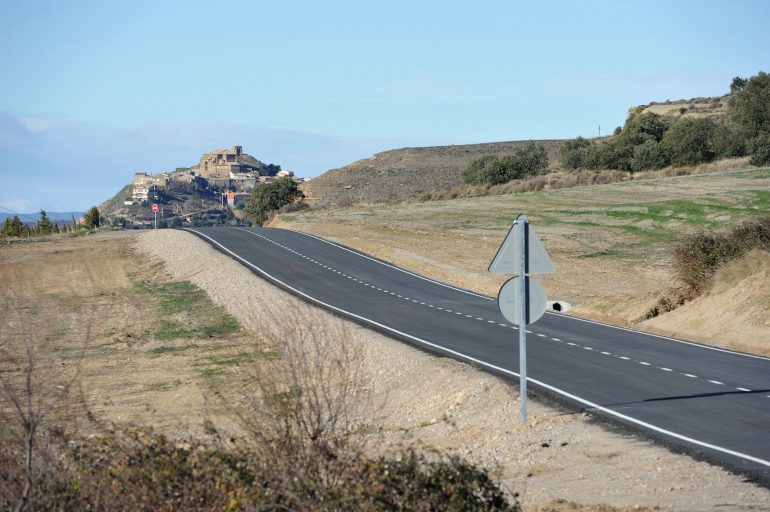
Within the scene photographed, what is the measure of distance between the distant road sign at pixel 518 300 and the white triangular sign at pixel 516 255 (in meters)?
0.18

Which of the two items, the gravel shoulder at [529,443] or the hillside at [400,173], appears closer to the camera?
the gravel shoulder at [529,443]

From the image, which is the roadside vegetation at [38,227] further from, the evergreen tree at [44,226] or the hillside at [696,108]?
the hillside at [696,108]

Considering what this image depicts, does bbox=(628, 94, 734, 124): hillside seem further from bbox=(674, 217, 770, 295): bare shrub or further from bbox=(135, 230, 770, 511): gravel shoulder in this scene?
bbox=(135, 230, 770, 511): gravel shoulder

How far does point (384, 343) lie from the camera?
→ 23891mm

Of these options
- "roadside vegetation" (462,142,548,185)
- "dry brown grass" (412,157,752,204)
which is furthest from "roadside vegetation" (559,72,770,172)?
"roadside vegetation" (462,142,548,185)

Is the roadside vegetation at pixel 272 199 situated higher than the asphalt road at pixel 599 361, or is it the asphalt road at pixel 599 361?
the roadside vegetation at pixel 272 199

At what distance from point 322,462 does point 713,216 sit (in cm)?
5171

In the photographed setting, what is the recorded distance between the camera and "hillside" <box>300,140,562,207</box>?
5576 inches

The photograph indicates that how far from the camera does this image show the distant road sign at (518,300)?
545 inches

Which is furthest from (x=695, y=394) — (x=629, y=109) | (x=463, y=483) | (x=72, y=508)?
(x=629, y=109)

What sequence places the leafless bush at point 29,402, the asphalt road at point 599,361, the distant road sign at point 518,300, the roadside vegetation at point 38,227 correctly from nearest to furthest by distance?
1. the leafless bush at point 29,402
2. the asphalt road at point 599,361
3. the distant road sign at point 518,300
4. the roadside vegetation at point 38,227

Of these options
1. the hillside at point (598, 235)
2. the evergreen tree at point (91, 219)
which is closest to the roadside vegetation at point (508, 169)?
the hillside at point (598, 235)

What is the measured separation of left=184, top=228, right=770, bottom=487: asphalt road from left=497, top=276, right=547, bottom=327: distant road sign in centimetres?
200

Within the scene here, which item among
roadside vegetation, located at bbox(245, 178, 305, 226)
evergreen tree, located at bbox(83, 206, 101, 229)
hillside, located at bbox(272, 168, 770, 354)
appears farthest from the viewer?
roadside vegetation, located at bbox(245, 178, 305, 226)
